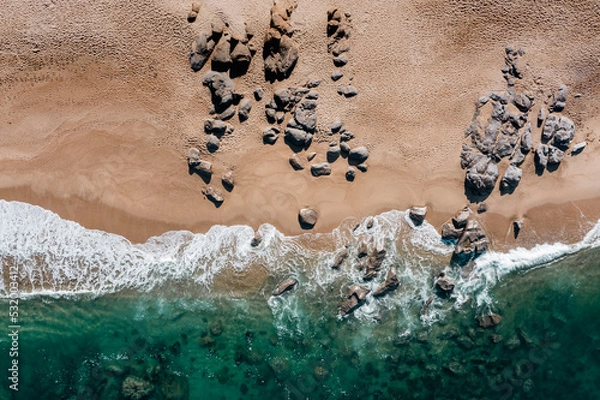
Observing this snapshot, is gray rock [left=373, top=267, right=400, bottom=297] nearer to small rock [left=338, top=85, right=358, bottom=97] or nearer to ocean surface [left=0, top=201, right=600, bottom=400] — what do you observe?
ocean surface [left=0, top=201, right=600, bottom=400]

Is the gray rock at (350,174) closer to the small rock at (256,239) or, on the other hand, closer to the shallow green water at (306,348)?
the small rock at (256,239)

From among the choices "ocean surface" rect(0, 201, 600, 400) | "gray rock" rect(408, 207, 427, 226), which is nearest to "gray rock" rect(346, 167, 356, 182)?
"ocean surface" rect(0, 201, 600, 400)

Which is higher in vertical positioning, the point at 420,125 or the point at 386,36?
the point at 386,36

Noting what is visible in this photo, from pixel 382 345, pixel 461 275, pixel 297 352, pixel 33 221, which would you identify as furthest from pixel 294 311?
pixel 33 221

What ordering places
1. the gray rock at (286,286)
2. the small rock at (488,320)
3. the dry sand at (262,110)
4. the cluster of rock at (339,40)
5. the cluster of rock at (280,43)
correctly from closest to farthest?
the cluster of rock at (280,43) → the cluster of rock at (339,40) → the dry sand at (262,110) → the gray rock at (286,286) → the small rock at (488,320)

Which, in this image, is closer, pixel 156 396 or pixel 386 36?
pixel 386 36

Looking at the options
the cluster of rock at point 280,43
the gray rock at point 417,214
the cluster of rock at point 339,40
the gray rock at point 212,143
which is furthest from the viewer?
the gray rock at point 417,214

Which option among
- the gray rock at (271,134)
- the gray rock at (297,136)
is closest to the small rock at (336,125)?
the gray rock at (297,136)

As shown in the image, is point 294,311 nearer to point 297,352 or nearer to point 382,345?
point 297,352
